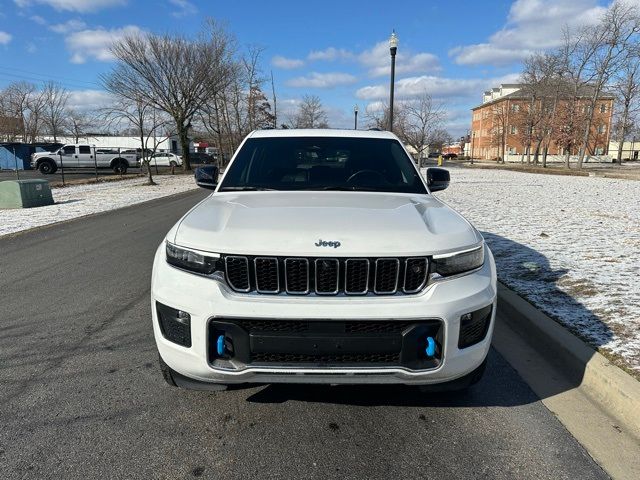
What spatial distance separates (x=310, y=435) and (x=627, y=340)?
2518mm

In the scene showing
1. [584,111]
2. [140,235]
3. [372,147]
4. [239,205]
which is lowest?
[140,235]

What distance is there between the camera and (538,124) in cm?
5078

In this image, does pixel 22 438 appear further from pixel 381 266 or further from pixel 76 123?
pixel 76 123

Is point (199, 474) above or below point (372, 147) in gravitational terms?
below

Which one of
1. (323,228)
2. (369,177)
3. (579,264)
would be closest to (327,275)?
(323,228)

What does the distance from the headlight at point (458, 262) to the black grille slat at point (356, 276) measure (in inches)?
15.1

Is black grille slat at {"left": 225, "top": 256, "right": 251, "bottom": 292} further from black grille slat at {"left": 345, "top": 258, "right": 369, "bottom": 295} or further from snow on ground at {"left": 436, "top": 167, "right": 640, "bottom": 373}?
snow on ground at {"left": 436, "top": 167, "right": 640, "bottom": 373}

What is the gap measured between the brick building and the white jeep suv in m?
45.8

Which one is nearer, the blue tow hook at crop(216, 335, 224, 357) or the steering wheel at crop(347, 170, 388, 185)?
the blue tow hook at crop(216, 335, 224, 357)

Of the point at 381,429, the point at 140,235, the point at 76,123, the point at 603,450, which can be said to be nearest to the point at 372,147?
the point at 381,429

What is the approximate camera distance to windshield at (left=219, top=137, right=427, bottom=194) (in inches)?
149

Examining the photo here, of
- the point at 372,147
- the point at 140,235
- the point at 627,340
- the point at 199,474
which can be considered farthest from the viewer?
the point at 140,235

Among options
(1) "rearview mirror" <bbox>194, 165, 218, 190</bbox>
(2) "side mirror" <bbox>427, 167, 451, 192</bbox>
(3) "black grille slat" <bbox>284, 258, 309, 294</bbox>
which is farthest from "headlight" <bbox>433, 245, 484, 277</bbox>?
(1) "rearview mirror" <bbox>194, 165, 218, 190</bbox>

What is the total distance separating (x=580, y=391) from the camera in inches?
123
